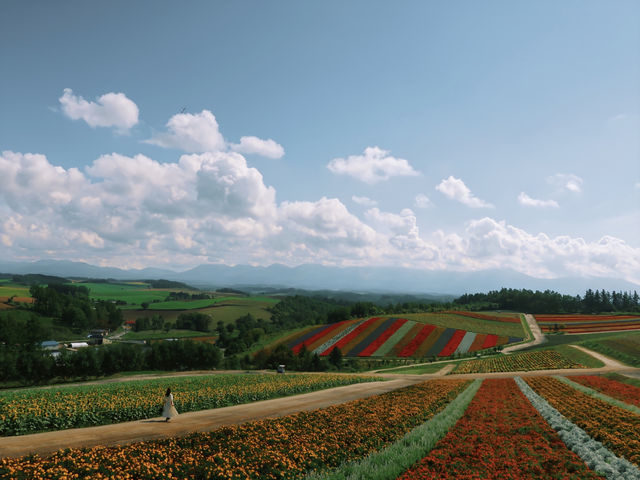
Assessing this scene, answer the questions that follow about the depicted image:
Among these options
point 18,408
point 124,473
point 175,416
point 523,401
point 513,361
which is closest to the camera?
point 124,473

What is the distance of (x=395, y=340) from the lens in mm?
86062

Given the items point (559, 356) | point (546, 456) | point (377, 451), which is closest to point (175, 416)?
point (377, 451)

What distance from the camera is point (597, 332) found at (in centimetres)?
8762

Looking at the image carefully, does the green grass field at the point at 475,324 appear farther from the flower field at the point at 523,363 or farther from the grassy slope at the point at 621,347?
the flower field at the point at 523,363

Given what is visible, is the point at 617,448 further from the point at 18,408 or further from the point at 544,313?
the point at 544,313

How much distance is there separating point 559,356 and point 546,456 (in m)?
60.3

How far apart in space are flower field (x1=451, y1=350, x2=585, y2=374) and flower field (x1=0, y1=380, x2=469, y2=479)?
142 feet

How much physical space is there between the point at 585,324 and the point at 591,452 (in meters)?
112

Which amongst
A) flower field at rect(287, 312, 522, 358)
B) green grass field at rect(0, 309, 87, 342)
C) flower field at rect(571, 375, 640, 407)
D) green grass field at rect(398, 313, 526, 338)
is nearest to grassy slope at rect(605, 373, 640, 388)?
flower field at rect(571, 375, 640, 407)

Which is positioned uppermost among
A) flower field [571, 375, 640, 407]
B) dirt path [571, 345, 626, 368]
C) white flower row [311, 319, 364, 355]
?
flower field [571, 375, 640, 407]

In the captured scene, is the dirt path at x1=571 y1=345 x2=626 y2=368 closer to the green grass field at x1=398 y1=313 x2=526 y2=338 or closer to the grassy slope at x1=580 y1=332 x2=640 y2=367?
the grassy slope at x1=580 y1=332 x2=640 y2=367

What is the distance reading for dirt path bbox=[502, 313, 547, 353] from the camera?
78.0 m

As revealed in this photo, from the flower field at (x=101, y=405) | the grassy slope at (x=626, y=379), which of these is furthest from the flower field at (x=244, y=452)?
the grassy slope at (x=626, y=379)

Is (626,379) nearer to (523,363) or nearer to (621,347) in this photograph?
(523,363)
